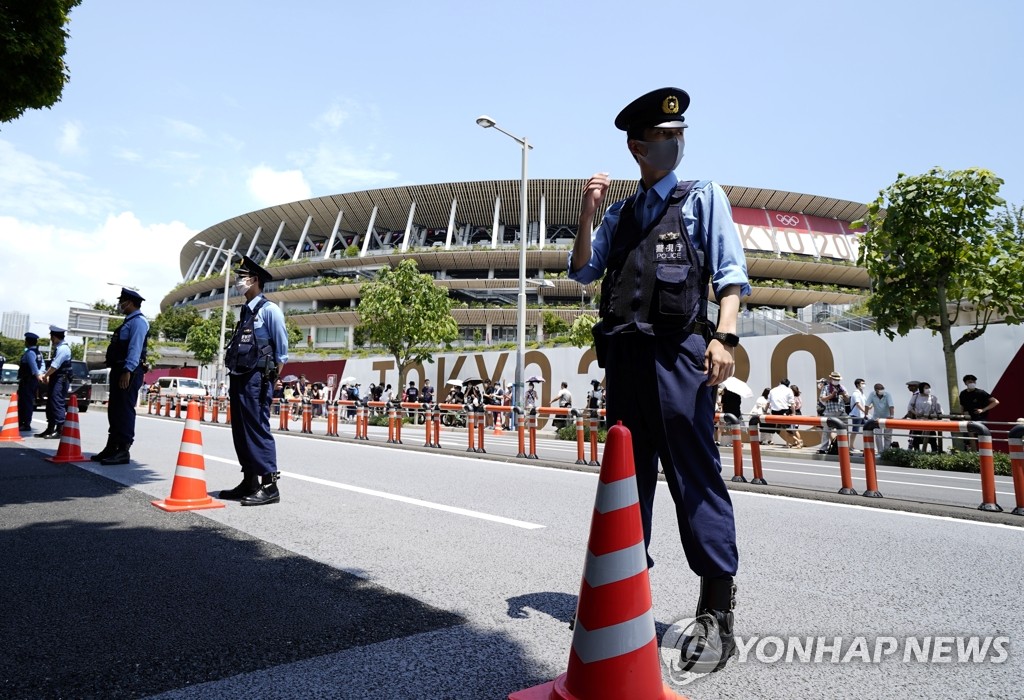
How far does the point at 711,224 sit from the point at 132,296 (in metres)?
7.53

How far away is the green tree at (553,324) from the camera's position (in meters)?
48.6

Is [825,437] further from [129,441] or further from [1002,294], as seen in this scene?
[129,441]

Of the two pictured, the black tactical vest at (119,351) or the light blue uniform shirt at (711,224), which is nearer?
the light blue uniform shirt at (711,224)

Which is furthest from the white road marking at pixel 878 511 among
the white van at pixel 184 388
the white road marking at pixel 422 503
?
the white van at pixel 184 388

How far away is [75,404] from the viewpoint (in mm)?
8266

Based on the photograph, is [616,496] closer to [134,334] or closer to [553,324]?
[134,334]

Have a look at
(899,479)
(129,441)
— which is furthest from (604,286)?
(899,479)

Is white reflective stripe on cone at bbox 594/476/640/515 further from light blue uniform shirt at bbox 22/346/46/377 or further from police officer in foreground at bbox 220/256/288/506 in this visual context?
light blue uniform shirt at bbox 22/346/46/377

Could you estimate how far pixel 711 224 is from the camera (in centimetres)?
255

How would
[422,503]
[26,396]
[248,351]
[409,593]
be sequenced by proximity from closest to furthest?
[409,593] → [248,351] → [422,503] → [26,396]

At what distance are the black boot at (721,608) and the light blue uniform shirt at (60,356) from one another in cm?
1190

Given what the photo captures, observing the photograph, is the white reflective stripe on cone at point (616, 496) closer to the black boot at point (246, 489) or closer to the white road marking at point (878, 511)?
the black boot at point (246, 489)

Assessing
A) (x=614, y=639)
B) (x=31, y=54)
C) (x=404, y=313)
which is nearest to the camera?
(x=614, y=639)

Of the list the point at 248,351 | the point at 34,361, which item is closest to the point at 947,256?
the point at 248,351
